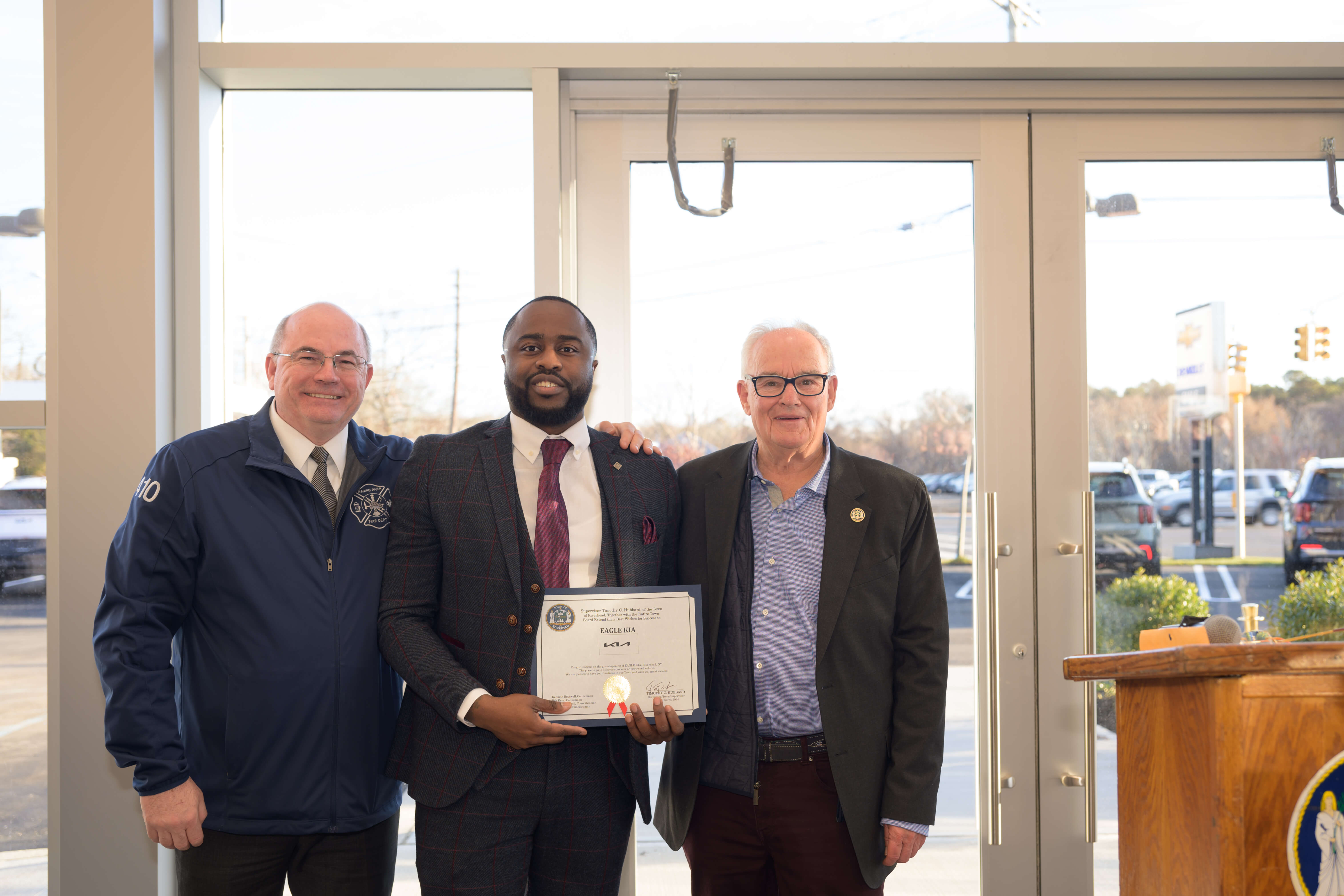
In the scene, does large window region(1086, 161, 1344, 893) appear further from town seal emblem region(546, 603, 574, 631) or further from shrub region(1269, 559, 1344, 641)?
town seal emblem region(546, 603, 574, 631)

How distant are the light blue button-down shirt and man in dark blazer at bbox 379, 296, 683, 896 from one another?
221mm

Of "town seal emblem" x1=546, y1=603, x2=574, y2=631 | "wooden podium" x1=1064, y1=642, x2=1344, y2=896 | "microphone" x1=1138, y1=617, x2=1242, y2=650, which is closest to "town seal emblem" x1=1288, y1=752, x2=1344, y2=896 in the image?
"wooden podium" x1=1064, y1=642, x2=1344, y2=896

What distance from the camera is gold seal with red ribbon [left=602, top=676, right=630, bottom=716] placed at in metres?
1.80

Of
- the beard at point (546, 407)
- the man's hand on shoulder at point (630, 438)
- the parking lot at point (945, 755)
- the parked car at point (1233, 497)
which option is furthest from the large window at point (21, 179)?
the parked car at point (1233, 497)

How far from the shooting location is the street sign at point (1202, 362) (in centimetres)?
273

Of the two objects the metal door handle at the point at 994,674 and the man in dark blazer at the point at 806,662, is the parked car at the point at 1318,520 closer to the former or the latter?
the metal door handle at the point at 994,674

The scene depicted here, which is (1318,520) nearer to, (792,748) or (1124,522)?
(1124,522)

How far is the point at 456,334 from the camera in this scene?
270 cm

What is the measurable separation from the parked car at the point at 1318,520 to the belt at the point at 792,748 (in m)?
1.83

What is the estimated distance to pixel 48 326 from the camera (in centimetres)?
245

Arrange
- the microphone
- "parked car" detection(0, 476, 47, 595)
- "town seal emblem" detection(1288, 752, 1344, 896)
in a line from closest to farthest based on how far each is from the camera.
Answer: "town seal emblem" detection(1288, 752, 1344, 896)
the microphone
"parked car" detection(0, 476, 47, 595)

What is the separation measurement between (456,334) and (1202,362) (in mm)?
2301

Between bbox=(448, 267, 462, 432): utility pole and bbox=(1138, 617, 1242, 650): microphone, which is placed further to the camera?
bbox=(448, 267, 462, 432): utility pole

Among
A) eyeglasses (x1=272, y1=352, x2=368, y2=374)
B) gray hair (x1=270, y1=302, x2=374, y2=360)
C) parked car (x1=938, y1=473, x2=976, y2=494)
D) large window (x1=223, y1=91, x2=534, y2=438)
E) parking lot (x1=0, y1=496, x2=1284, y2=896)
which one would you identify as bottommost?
parking lot (x1=0, y1=496, x2=1284, y2=896)
